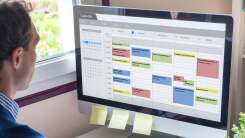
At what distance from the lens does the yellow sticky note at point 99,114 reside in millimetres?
1522

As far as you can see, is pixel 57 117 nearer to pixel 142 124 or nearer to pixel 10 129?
pixel 142 124

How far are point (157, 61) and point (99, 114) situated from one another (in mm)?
320

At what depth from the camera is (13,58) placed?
103 cm

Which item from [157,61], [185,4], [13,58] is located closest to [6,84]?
[13,58]

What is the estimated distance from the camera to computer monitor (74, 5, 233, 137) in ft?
4.13

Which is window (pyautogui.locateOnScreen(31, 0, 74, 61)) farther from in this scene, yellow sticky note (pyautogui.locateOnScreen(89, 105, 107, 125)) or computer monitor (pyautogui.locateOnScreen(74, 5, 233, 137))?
yellow sticky note (pyautogui.locateOnScreen(89, 105, 107, 125))

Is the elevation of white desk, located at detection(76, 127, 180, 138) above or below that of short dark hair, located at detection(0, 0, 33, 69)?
below

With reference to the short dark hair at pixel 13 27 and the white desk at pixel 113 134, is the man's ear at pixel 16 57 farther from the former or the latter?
the white desk at pixel 113 134

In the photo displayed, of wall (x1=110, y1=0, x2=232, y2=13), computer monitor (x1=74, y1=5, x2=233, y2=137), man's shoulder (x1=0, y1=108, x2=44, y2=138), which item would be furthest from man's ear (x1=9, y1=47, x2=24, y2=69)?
wall (x1=110, y1=0, x2=232, y2=13)

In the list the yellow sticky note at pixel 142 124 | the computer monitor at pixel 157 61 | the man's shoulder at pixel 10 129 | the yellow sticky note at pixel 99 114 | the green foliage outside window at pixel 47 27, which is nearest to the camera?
the man's shoulder at pixel 10 129

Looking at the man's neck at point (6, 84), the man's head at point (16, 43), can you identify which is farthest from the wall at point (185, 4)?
the man's neck at point (6, 84)

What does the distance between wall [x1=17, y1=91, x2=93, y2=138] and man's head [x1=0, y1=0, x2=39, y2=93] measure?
1.54ft

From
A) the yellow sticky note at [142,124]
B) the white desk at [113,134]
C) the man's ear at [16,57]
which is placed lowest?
the white desk at [113,134]

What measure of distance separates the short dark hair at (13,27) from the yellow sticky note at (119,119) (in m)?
0.52
